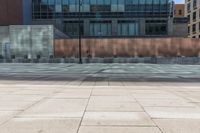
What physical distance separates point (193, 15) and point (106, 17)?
136 ft

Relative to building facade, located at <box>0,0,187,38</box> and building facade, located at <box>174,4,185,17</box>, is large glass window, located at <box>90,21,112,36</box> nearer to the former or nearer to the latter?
building facade, located at <box>0,0,187,38</box>

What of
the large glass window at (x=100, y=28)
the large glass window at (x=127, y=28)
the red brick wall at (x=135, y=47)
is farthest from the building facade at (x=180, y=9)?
the red brick wall at (x=135, y=47)

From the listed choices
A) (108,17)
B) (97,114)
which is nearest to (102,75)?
(97,114)

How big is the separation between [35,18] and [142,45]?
28.4m

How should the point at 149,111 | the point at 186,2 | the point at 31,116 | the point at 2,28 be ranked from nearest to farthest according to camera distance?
1. the point at 31,116
2. the point at 149,111
3. the point at 2,28
4. the point at 186,2

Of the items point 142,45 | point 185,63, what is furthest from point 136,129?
point 142,45

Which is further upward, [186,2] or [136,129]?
[186,2]

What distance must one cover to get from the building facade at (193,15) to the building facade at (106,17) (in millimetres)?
29568

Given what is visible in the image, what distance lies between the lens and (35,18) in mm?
85500

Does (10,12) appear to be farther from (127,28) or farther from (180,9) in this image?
(180,9)

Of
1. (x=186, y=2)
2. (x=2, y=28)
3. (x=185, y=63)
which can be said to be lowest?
(x=185, y=63)

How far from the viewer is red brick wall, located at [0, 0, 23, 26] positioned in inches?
2913

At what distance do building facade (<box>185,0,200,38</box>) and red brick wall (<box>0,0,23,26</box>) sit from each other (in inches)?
2188

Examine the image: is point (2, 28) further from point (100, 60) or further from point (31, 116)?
point (31, 116)
